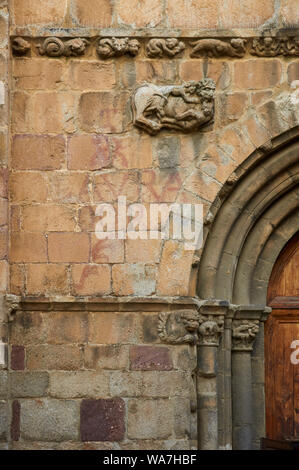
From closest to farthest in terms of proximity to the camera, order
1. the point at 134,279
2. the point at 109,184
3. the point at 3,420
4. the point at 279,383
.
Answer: the point at 3,420, the point at 134,279, the point at 109,184, the point at 279,383

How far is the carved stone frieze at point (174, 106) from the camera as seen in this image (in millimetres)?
8375

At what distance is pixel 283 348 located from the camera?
8.90 meters

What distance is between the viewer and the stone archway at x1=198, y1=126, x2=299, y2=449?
8445 mm

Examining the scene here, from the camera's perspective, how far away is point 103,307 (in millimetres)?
→ 8242

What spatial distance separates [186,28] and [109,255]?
6.16 ft

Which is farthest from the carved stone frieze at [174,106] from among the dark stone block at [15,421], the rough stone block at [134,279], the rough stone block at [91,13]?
the dark stone block at [15,421]

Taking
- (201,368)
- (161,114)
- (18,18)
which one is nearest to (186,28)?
(161,114)

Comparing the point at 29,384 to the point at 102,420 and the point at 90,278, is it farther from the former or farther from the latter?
the point at 90,278

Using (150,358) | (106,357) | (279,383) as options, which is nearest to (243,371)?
(279,383)

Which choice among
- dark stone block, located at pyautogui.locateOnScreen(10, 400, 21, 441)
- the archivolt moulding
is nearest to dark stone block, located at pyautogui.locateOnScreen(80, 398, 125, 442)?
dark stone block, located at pyautogui.locateOnScreen(10, 400, 21, 441)

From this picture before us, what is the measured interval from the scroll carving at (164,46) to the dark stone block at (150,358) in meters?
2.28

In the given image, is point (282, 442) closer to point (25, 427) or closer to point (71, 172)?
point (25, 427)

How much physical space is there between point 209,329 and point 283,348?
2.90 ft
